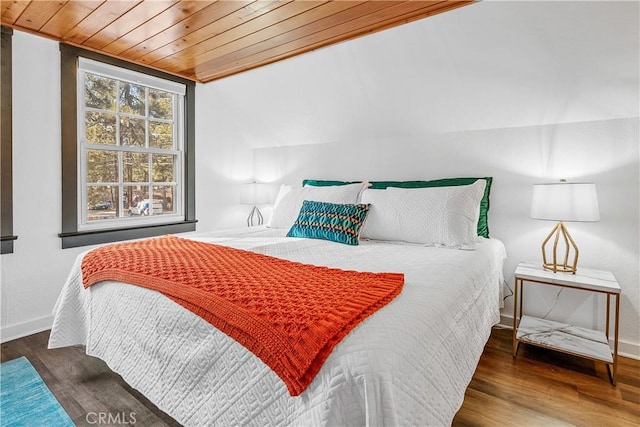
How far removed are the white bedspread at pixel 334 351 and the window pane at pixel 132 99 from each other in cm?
176

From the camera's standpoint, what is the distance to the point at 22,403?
170cm

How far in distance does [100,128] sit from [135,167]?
424 millimetres

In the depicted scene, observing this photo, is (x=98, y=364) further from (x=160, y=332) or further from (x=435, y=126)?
(x=435, y=126)

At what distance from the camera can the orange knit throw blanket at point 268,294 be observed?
958 millimetres

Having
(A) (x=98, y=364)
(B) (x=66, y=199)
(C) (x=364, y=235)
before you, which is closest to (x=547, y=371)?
(C) (x=364, y=235)

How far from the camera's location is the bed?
90 cm

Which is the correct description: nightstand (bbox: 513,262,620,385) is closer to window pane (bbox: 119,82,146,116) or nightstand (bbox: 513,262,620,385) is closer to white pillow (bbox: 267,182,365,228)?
white pillow (bbox: 267,182,365,228)

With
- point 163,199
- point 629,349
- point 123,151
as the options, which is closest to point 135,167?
point 123,151

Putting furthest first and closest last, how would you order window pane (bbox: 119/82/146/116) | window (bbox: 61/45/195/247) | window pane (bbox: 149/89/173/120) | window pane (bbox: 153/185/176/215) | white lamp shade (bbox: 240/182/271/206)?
white lamp shade (bbox: 240/182/271/206), window pane (bbox: 153/185/176/215), window pane (bbox: 149/89/173/120), window pane (bbox: 119/82/146/116), window (bbox: 61/45/195/247)

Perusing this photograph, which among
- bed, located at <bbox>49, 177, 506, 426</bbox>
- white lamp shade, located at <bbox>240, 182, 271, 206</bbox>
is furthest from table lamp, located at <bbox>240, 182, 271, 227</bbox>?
bed, located at <bbox>49, 177, 506, 426</bbox>

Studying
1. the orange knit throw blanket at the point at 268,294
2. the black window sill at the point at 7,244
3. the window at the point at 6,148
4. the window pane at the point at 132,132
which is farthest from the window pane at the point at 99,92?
the orange knit throw blanket at the point at 268,294

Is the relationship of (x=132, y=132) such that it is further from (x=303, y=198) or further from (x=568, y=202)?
(x=568, y=202)

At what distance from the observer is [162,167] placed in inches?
132

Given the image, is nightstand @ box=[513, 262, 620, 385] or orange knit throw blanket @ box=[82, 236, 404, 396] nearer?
orange knit throw blanket @ box=[82, 236, 404, 396]
